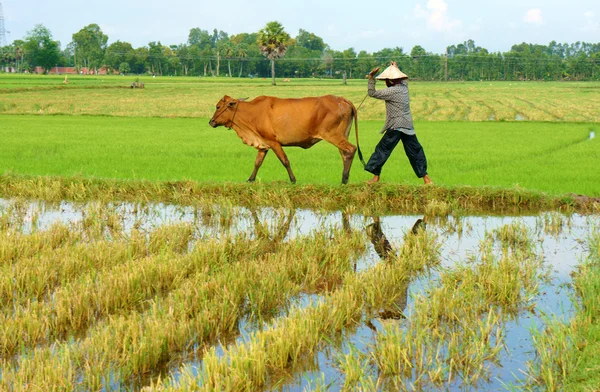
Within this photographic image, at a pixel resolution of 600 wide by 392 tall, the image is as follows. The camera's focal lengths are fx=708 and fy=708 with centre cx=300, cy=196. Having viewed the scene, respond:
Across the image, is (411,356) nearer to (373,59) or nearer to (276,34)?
(276,34)

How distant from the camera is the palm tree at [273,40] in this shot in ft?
223

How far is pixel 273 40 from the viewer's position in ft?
223

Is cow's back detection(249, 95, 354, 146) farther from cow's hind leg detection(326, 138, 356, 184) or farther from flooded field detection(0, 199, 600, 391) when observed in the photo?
flooded field detection(0, 199, 600, 391)

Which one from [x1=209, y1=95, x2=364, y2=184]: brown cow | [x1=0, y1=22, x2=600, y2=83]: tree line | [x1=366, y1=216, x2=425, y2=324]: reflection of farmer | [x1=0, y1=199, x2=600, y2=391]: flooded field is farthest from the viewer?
[x1=0, y1=22, x2=600, y2=83]: tree line

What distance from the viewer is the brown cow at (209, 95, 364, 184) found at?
8.55m

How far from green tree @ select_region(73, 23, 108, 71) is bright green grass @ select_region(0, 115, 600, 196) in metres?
108

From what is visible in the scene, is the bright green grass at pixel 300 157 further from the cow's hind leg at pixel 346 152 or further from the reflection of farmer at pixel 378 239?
the reflection of farmer at pixel 378 239

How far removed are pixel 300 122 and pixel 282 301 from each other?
4155mm

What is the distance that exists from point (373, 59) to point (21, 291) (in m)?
102

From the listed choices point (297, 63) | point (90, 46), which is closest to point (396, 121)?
point (297, 63)

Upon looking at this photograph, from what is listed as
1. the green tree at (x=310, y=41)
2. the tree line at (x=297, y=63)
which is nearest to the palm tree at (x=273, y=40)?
the tree line at (x=297, y=63)

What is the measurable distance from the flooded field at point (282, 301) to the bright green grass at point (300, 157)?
2.12m

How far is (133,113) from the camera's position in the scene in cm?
2772

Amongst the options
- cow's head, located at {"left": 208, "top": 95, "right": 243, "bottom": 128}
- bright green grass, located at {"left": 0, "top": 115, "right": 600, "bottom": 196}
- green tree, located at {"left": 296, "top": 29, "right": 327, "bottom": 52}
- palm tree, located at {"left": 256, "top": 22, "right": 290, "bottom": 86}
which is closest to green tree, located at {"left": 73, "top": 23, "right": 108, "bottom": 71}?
green tree, located at {"left": 296, "top": 29, "right": 327, "bottom": 52}
